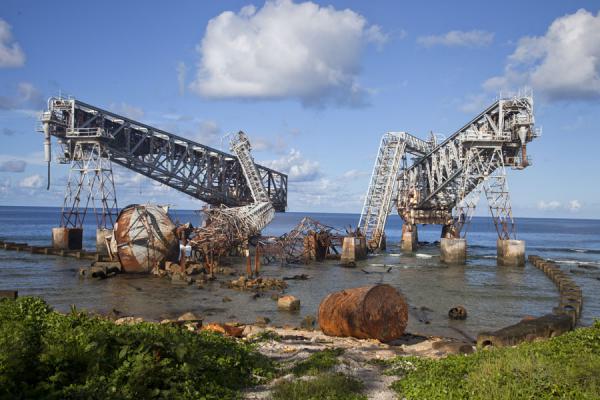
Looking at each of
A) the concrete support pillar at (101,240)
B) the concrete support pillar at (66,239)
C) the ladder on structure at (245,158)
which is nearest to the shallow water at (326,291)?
the concrete support pillar at (101,240)

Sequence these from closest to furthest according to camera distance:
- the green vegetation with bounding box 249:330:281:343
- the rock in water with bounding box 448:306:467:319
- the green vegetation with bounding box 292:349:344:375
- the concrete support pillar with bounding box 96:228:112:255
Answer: the green vegetation with bounding box 292:349:344:375, the green vegetation with bounding box 249:330:281:343, the rock in water with bounding box 448:306:467:319, the concrete support pillar with bounding box 96:228:112:255

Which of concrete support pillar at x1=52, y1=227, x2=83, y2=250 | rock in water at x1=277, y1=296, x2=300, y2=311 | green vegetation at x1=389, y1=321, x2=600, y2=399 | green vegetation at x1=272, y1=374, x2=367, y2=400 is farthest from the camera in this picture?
concrete support pillar at x1=52, y1=227, x2=83, y2=250

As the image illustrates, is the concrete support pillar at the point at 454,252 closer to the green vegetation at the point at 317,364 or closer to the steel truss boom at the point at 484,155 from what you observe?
the steel truss boom at the point at 484,155

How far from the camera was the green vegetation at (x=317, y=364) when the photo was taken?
1050cm

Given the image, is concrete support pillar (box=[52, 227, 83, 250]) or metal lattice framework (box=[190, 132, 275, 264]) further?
concrete support pillar (box=[52, 227, 83, 250])

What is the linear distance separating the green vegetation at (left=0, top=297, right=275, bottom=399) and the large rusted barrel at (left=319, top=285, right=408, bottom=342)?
15.8 feet

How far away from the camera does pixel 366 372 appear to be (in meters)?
11.0

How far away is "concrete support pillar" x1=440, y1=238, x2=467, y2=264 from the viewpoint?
4359 cm

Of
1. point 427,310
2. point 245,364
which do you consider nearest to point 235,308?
point 427,310

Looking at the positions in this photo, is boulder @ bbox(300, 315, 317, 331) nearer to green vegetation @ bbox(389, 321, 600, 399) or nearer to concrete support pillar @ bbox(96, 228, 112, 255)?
green vegetation @ bbox(389, 321, 600, 399)

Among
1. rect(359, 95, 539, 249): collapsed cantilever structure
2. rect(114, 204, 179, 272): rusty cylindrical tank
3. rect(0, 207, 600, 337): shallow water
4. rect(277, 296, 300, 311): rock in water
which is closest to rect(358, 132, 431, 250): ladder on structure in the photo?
rect(359, 95, 539, 249): collapsed cantilever structure

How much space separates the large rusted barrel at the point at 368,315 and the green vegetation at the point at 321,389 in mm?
5532

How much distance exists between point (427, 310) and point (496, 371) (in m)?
14.4

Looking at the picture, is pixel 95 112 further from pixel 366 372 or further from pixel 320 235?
pixel 366 372
